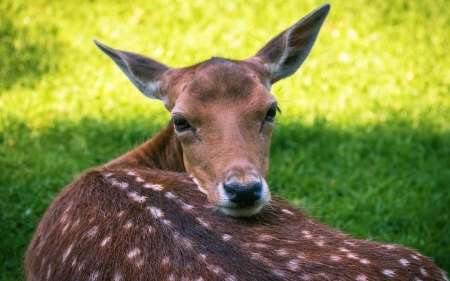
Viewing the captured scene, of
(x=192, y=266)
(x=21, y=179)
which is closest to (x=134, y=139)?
(x=21, y=179)

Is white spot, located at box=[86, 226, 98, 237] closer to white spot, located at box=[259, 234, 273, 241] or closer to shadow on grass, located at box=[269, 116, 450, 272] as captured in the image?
white spot, located at box=[259, 234, 273, 241]

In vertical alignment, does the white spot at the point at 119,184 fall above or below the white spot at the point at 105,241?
above

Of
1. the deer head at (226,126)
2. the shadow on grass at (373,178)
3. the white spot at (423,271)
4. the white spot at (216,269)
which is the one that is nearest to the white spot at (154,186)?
the deer head at (226,126)

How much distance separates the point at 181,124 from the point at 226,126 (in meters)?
0.38

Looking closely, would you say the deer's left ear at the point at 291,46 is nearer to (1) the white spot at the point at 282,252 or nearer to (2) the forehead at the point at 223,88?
(2) the forehead at the point at 223,88

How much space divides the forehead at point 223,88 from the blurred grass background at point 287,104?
722 millimetres

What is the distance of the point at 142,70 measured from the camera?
4.89m

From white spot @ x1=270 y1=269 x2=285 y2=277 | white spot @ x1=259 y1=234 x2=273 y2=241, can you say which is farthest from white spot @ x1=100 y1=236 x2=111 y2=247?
white spot @ x1=270 y1=269 x2=285 y2=277

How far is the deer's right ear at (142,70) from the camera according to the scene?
4855mm

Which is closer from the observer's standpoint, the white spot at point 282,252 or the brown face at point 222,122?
the white spot at point 282,252

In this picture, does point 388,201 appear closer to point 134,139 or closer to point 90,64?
point 134,139

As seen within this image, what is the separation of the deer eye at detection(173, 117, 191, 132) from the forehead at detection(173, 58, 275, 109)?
0.44 feet

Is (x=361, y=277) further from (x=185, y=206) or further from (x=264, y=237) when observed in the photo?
(x=185, y=206)

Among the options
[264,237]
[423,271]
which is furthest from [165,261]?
[423,271]
